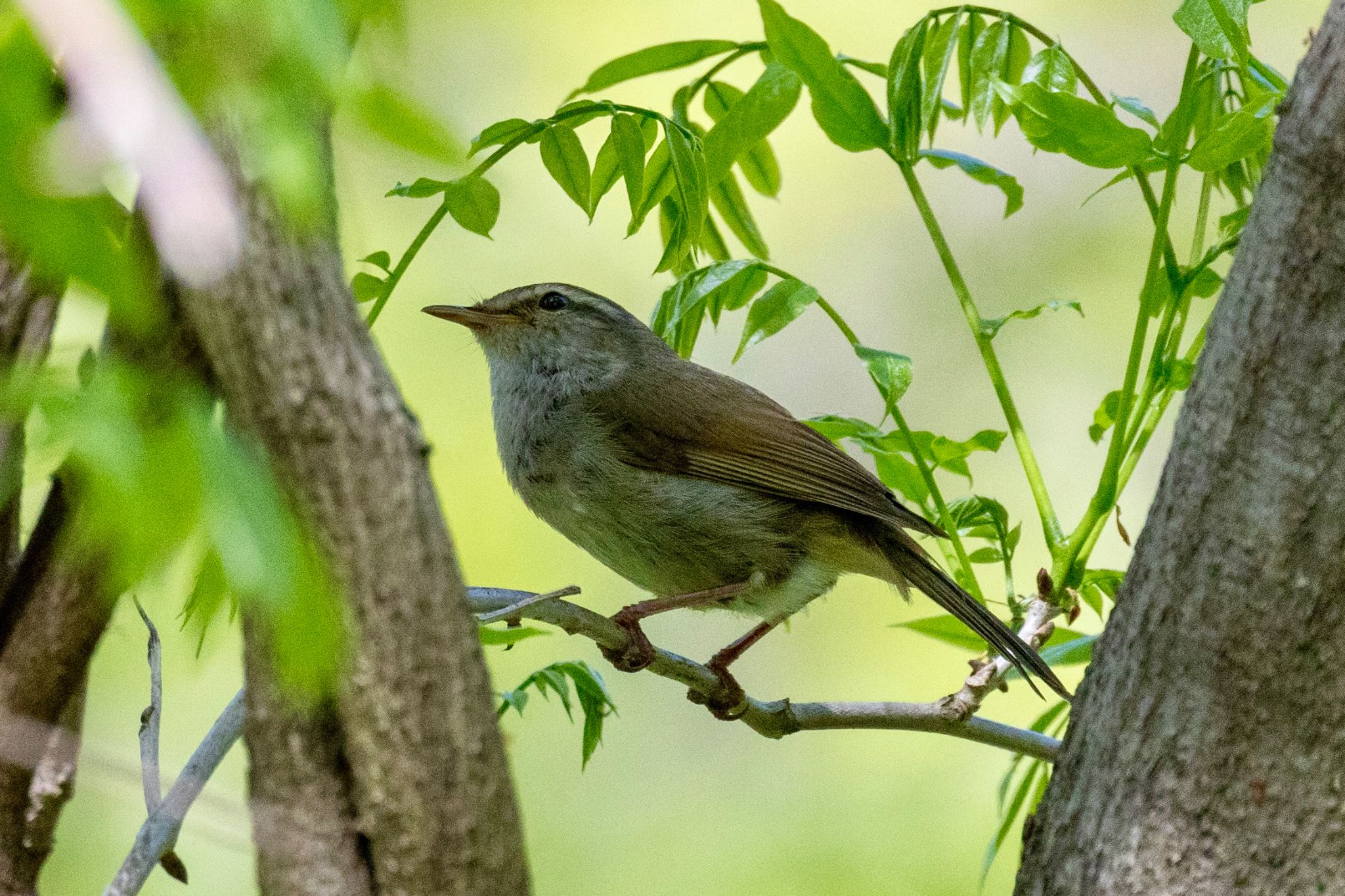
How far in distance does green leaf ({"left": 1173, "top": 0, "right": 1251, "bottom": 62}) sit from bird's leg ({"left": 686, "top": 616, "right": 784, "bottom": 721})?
180 cm

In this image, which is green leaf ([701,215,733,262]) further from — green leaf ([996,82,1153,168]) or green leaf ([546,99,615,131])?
green leaf ([996,82,1153,168])

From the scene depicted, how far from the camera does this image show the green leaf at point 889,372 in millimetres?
2832

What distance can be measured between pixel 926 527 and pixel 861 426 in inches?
20.7

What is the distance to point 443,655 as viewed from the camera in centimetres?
169

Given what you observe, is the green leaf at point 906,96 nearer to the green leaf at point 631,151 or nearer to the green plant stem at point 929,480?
the green plant stem at point 929,480

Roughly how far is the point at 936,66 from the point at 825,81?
0.94 ft

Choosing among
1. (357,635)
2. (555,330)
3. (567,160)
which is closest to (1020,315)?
(567,160)

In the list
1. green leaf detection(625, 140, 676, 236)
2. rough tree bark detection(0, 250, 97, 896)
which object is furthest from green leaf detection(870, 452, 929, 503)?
rough tree bark detection(0, 250, 97, 896)

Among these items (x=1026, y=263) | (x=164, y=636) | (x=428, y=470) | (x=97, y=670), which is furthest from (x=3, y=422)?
(x=1026, y=263)

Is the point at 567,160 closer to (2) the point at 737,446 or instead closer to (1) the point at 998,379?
(1) the point at 998,379

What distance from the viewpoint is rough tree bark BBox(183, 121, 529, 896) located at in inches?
61.9

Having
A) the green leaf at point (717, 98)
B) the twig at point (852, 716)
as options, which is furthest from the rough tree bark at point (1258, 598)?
the green leaf at point (717, 98)

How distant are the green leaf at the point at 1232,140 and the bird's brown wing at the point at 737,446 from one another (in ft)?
4.70

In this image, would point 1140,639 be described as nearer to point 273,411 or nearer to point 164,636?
point 273,411
